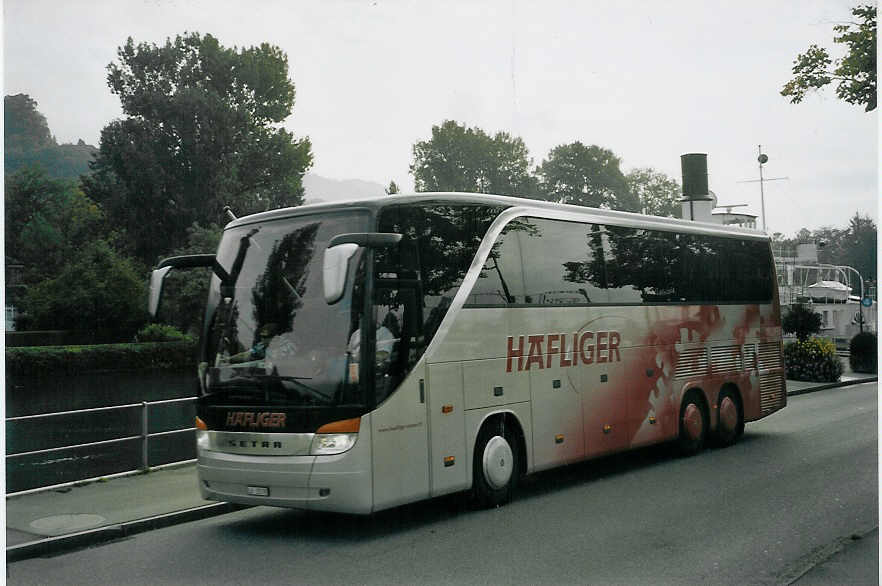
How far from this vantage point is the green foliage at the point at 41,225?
60688 mm

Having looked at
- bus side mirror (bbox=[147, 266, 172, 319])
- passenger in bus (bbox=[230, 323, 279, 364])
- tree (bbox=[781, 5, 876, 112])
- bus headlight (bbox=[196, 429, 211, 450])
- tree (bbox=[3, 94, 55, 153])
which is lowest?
bus headlight (bbox=[196, 429, 211, 450])

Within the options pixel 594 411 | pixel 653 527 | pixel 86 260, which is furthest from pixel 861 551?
pixel 86 260

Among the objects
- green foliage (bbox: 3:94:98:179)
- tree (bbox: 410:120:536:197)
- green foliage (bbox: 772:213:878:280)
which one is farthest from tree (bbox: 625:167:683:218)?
green foliage (bbox: 772:213:878:280)

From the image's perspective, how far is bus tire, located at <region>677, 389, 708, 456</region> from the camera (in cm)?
1374

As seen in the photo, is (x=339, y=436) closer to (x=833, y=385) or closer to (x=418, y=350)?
(x=418, y=350)

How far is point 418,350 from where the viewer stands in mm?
9383

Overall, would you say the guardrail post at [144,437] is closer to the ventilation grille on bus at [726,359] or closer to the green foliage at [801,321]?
the ventilation grille on bus at [726,359]

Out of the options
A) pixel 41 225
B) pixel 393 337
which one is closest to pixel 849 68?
pixel 393 337

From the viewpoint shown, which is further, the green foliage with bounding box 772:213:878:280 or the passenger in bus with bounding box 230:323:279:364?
the green foliage with bounding box 772:213:878:280

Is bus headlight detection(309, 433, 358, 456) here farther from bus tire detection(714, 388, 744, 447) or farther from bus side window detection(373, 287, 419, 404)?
bus tire detection(714, 388, 744, 447)

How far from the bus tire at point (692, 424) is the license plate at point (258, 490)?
6811 mm

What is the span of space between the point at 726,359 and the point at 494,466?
19.6 ft

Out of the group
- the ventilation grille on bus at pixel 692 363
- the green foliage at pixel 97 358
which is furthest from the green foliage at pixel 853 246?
the green foliage at pixel 97 358

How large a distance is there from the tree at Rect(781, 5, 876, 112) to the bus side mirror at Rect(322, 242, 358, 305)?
12.9 metres
